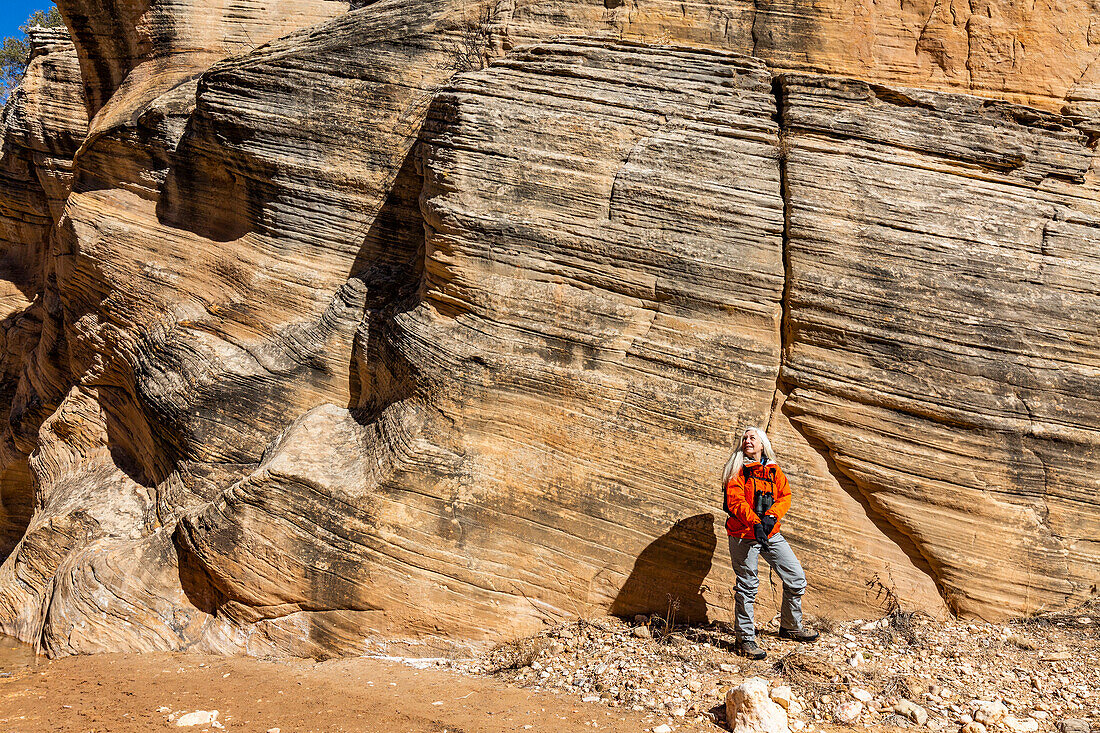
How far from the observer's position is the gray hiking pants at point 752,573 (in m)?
6.30

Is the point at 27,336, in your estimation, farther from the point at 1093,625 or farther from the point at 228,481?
the point at 1093,625

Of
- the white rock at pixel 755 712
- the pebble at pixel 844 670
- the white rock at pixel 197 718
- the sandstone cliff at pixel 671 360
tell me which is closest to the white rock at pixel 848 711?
the pebble at pixel 844 670

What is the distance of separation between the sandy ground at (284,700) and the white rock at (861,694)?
1.29 meters

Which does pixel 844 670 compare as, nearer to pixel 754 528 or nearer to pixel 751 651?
pixel 751 651

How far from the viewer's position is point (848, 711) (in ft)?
18.2

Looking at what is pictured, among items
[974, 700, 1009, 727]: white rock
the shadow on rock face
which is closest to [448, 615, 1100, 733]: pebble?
[974, 700, 1009, 727]: white rock

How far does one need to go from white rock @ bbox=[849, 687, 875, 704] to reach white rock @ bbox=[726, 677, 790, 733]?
688mm

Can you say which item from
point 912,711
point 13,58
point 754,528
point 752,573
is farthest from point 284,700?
point 13,58

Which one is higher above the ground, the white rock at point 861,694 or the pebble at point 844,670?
the white rock at point 861,694

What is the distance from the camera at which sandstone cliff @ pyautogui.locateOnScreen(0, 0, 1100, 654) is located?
6.75m

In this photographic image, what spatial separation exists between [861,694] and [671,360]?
317cm

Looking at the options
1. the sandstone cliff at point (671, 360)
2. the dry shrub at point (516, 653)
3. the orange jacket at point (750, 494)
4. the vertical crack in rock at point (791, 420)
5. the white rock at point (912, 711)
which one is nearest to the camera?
the white rock at point (912, 711)

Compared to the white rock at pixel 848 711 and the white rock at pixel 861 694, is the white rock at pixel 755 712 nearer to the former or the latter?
the white rock at pixel 848 711

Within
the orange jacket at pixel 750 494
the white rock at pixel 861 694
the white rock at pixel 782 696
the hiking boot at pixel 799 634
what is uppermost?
the orange jacket at pixel 750 494
